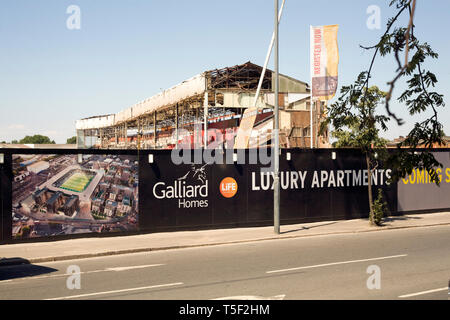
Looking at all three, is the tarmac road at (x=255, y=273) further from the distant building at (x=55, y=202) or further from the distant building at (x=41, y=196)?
the distant building at (x=41, y=196)

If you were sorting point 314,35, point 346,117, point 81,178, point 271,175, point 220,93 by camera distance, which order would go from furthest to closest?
1. point 220,93
2. point 314,35
3. point 271,175
4. point 81,178
5. point 346,117

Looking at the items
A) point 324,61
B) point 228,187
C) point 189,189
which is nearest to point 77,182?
point 189,189

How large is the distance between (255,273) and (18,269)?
6.24 m

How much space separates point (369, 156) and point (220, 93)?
13167mm

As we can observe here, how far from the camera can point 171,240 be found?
52.9 feet

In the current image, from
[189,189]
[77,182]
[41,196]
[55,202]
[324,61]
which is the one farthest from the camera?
[324,61]

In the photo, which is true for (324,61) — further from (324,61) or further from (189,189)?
(189,189)

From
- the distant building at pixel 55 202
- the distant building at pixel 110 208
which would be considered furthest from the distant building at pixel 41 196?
the distant building at pixel 110 208

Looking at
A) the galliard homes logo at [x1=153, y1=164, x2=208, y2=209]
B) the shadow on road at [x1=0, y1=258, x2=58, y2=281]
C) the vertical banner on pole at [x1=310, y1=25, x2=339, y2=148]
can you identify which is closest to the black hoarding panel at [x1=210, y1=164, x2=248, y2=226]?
the galliard homes logo at [x1=153, y1=164, x2=208, y2=209]

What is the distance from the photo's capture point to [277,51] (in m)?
17.2

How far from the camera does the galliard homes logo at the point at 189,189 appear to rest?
1789 centimetres

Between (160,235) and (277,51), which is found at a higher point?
(277,51)
